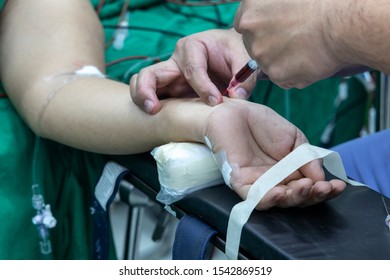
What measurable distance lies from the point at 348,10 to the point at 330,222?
0.29m

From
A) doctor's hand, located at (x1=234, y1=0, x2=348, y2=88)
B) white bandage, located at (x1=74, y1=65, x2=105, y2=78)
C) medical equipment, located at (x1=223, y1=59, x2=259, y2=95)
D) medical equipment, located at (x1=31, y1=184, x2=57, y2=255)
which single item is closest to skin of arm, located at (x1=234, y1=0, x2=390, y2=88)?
doctor's hand, located at (x1=234, y1=0, x2=348, y2=88)

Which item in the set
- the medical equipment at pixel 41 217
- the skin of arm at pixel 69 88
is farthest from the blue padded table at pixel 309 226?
the medical equipment at pixel 41 217

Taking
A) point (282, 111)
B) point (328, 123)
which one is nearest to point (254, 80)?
point (282, 111)

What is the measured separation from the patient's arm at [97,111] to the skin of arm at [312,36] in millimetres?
123

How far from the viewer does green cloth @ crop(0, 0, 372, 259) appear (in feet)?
3.92

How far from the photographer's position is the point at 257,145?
0.96 metres

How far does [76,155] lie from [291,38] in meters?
0.67

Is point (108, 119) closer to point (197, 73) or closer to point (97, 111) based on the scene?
point (97, 111)

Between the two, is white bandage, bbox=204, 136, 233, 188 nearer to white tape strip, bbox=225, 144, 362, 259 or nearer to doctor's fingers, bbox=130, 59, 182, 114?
white tape strip, bbox=225, 144, 362, 259

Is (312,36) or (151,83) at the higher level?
(312,36)

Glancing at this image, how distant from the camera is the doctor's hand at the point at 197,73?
1027mm

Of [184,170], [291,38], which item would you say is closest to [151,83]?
[184,170]

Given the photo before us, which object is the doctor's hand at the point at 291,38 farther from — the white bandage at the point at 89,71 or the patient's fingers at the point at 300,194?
the white bandage at the point at 89,71
